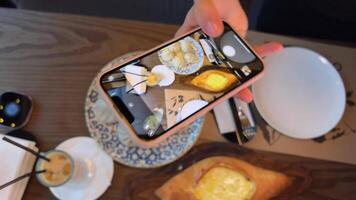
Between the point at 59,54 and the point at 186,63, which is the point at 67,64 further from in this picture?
the point at 186,63

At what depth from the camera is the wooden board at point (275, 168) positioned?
0.53 m

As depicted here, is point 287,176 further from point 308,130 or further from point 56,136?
point 56,136

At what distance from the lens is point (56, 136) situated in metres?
0.54

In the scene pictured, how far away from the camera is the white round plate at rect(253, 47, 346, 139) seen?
570 millimetres

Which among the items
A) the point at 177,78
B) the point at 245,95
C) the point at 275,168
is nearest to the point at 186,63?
the point at 177,78

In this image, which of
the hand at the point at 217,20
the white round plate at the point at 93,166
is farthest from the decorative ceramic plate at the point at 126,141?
the hand at the point at 217,20

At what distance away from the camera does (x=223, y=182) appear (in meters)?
0.53

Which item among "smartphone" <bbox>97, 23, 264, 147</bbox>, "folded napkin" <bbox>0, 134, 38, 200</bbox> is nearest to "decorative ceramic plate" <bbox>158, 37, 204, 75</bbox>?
"smartphone" <bbox>97, 23, 264, 147</bbox>

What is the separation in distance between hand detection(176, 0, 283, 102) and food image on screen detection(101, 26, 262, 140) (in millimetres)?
18

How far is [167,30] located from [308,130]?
0.30 m

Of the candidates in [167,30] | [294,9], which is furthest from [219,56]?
[294,9]

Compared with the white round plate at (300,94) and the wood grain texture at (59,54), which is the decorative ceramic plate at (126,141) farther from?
the white round plate at (300,94)

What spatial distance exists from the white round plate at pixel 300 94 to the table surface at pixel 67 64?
0.06 meters

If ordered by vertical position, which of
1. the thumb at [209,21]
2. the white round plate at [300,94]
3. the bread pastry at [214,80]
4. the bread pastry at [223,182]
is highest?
the thumb at [209,21]
